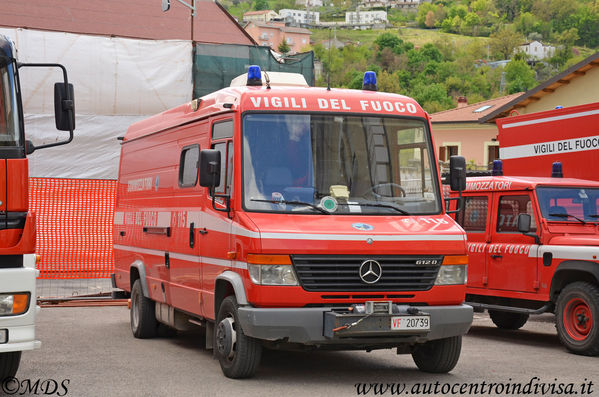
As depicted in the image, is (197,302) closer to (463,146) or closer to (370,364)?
(370,364)

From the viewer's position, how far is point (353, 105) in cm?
960

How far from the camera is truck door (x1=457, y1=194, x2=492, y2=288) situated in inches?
531

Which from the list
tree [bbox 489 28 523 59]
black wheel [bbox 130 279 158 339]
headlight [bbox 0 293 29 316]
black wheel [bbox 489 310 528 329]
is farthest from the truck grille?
tree [bbox 489 28 523 59]

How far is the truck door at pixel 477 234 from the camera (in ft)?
44.2

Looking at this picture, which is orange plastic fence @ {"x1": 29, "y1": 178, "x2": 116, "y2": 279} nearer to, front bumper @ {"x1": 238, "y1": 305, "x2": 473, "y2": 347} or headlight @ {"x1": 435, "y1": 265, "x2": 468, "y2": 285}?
front bumper @ {"x1": 238, "y1": 305, "x2": 473, "y2": 347}

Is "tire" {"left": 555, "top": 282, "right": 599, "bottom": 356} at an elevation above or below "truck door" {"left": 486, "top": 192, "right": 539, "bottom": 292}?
below

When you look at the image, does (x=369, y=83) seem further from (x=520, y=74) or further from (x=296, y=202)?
(x=520, y=74)

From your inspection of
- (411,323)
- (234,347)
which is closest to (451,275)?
(411,323)

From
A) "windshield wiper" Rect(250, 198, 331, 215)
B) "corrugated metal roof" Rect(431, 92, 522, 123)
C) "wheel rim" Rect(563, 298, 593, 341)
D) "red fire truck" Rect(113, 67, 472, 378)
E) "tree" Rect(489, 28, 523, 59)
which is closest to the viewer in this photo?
"red fire truck" Rect(113, 67, 472, 378)

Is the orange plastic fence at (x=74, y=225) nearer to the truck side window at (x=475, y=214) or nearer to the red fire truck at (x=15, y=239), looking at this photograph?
the truck side window at (x=475, y=214)

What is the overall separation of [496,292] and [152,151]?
4.92 m

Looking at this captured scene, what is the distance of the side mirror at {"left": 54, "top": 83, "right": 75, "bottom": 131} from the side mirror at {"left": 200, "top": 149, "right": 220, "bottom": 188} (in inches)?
49.2

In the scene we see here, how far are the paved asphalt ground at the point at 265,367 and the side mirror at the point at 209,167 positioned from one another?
1836mm

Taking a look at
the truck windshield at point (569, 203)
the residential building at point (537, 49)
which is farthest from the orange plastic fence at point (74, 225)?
the residential building at point (537, 49)
